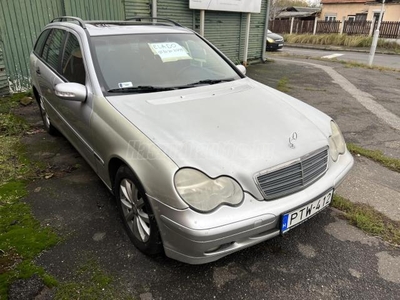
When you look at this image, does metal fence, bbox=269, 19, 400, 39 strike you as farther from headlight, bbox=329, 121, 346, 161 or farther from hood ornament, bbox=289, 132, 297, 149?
hood ornament, bbox=289, 132, 297, 149

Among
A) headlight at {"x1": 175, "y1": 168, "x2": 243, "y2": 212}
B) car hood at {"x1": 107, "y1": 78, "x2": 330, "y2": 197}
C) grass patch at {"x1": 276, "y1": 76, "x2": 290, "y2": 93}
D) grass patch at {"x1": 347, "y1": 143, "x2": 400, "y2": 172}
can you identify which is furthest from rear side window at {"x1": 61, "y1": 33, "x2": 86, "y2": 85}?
grass patch at {"x1": 276, "y1": 76, "x2": 290, "y2": 93}

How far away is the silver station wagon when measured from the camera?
6.04ft

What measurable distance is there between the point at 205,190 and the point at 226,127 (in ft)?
1.98

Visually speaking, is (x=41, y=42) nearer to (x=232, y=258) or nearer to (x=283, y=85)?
(x=232, y=258)

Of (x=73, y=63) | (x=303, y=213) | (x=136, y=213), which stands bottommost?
(x=136, y=213)

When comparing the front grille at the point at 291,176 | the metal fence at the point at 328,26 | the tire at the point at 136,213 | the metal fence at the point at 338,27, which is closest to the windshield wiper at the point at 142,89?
the tire at the point at 136,213

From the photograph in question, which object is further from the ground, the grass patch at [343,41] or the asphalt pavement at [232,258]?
the asphalt pavement at [232,258]

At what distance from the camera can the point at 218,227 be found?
1.75 metres

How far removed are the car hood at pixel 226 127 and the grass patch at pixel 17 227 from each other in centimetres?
120

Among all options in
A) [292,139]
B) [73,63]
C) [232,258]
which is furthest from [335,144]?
[73,63]

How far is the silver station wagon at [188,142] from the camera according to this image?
72.5 inches

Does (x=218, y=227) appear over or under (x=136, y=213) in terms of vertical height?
over

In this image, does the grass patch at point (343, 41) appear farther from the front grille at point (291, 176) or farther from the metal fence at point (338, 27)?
the front grille at point (291, 176)

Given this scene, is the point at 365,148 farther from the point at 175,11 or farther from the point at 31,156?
the point at 175,11
